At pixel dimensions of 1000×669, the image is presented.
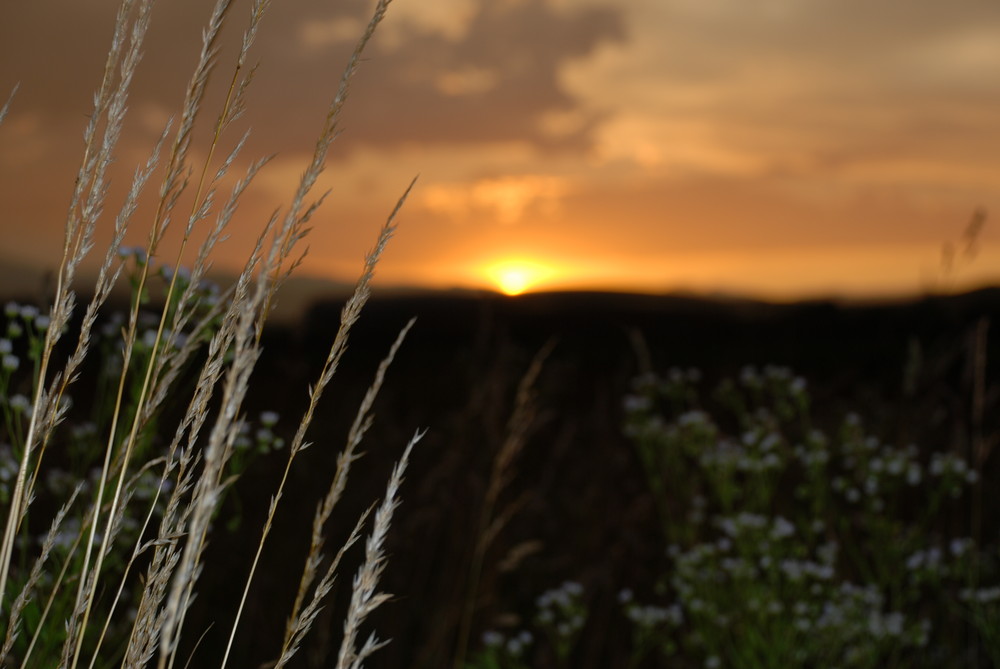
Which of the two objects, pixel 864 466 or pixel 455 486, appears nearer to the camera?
pixel 864 466

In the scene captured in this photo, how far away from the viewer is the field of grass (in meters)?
1.43

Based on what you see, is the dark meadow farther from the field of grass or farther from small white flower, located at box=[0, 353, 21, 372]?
small white flower, located at box=[0, 353, 21, 372]

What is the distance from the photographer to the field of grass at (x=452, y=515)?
4.69 ft

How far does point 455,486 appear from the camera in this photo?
4918 mm

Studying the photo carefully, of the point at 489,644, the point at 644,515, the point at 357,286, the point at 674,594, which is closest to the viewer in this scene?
the point at 357,286

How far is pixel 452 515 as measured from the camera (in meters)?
4.72

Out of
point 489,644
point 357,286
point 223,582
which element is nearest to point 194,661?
point 223,582

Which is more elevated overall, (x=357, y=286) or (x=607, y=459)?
(x=357, y=286)

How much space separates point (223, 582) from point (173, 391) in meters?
2.35

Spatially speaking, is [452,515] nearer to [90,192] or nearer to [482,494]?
[482,494]

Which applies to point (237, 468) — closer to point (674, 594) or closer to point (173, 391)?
point (173, 391)

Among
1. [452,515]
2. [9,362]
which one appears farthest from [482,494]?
[9,362]

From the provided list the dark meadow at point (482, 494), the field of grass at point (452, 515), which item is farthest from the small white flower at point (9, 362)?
the dark meadow at point (482, 494)

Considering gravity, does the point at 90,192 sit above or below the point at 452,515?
above
